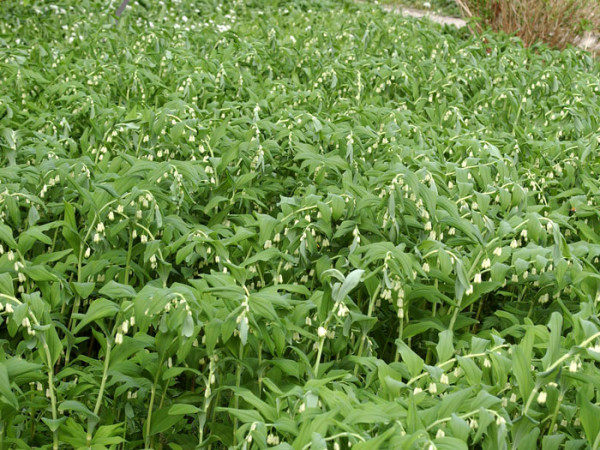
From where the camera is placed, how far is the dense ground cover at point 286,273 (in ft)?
7.68

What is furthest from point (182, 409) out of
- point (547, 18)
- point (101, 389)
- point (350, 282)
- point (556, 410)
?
point (547, 18)

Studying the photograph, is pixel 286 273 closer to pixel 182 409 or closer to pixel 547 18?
pixel 182 409

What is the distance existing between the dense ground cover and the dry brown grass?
14.2ft

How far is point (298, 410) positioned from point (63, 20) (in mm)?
7630

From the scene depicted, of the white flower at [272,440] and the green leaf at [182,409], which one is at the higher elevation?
the white flower at [272,440]

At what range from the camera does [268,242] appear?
10.5 ft

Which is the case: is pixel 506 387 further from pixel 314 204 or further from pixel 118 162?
pixel 118 162

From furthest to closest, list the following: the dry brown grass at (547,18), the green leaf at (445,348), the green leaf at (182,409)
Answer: the dry brown grass at (547,18)
the green leaf at (445,348)
the green leaf at (182,409)

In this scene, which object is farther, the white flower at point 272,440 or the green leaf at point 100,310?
the green leaf at point 100,310

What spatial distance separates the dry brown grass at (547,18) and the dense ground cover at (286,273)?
4.32 meters

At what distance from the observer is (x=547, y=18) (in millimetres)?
9711

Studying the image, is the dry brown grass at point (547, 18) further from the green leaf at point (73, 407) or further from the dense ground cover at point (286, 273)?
the green leaf at point (73, 407)

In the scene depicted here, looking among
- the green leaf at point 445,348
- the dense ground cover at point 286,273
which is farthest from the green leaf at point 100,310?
the green leaf at point 445,348

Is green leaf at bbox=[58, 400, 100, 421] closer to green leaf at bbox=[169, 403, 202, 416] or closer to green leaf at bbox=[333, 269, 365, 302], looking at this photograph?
green leaf at bbox=[169, 403, 202, 416]
